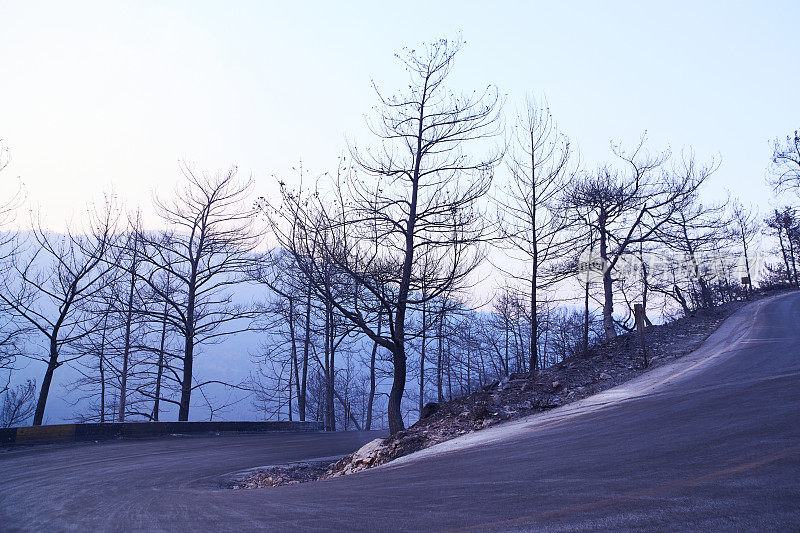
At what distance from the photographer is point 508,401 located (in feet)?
42.8

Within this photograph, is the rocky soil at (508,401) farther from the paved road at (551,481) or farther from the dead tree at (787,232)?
the dead tree at (787,232)

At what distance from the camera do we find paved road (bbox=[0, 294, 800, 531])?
4293 mm

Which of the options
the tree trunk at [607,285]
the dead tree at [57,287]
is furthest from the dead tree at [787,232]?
the dead tree at [57,287]

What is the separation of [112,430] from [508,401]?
12.1 metres

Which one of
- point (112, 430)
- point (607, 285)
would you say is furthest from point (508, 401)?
point (607, 285)

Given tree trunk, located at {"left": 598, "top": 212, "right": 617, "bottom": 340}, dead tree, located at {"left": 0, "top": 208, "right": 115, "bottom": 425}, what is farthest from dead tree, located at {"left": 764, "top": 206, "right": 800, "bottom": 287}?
dead tree, located at {"left": 0, "top": 208, "right": 115, "bottom": 425}

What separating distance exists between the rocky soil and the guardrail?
7.18 meters

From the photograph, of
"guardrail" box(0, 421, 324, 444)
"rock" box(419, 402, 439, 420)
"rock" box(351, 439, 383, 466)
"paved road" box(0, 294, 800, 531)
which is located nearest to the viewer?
"paved road" box(0, 294, 800, 531)

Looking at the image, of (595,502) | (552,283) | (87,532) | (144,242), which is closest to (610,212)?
(552,283)

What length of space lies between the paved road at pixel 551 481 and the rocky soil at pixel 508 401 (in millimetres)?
1165

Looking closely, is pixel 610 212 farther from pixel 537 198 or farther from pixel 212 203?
pixel 212 203

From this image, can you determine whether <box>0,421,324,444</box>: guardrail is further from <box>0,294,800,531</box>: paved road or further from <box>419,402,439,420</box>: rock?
<box>419,402,439,420</box>: rock

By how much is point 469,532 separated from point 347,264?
9393mm

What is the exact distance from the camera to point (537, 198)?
2028 cm
